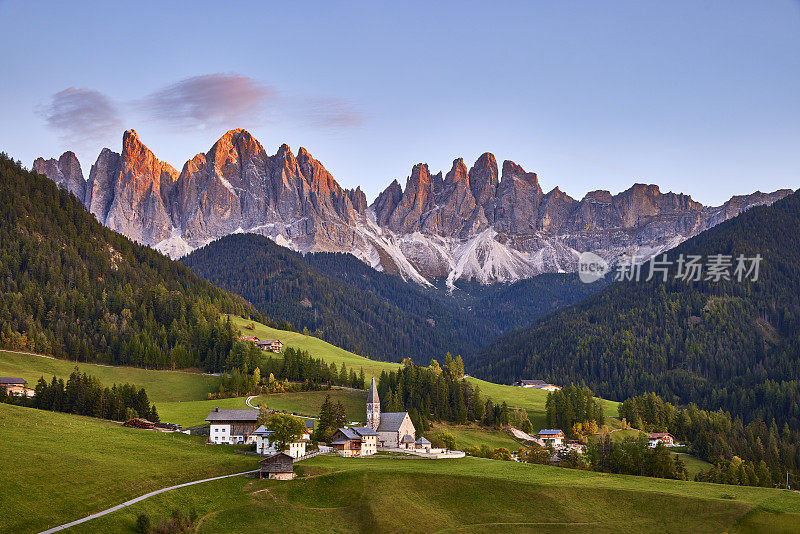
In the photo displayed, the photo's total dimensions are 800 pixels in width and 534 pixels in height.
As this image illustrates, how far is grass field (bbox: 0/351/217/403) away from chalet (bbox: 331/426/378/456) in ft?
186

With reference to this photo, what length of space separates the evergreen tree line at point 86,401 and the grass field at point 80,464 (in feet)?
31.7

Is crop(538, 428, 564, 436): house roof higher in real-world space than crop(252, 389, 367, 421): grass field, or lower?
lower

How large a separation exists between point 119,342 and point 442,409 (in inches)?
3090

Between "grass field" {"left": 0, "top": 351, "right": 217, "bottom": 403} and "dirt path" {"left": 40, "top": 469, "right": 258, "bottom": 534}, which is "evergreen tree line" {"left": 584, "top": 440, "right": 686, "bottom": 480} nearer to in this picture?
"dirt path" {"left": 40, "top": 469, "right": 258, "bottom": 534}

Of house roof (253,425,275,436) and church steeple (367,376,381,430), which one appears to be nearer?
house roof (253,425,275,436)

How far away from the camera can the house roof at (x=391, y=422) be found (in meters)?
122

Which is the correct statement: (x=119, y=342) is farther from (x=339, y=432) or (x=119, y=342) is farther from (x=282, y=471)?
(x=282, y=471)

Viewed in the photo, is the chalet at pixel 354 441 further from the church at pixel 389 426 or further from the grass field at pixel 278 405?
the grass field at pixel 278 405

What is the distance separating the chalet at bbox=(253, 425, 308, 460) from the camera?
101656 millimetres

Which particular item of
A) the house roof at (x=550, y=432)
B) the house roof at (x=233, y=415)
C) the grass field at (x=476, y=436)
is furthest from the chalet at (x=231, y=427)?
the house roof at (x=550, y=432)

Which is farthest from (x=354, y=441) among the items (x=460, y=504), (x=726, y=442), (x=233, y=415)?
(x=726, y=442)

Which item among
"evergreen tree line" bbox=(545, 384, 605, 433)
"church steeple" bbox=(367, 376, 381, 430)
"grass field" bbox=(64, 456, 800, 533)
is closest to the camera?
"grass field" bbox=(64, 456, 800, 533)

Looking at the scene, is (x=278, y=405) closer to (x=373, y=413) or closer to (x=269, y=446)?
(x=373, y=413)

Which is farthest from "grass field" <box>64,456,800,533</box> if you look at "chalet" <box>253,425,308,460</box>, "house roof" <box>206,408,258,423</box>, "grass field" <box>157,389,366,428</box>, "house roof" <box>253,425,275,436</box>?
"grass field" <box>157,389,366,428</box>
